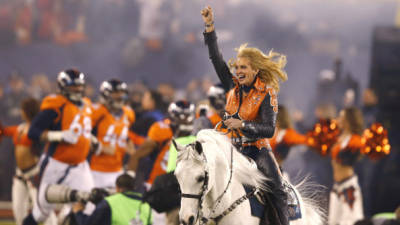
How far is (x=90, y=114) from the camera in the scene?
7.68m

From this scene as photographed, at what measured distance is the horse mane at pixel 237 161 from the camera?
3977mm

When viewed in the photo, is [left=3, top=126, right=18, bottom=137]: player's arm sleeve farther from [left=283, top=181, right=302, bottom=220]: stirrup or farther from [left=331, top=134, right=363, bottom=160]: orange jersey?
[left=283, top=181, right=302, bottom=220]: stirrup

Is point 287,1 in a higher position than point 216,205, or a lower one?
higher

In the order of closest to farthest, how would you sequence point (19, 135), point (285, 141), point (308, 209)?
point (308, 209) → point (19, 135) → point (285, 141)

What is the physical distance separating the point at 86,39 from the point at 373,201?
26.0 ft

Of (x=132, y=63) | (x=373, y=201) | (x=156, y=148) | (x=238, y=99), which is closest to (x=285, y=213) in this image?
(x=238, y=99)

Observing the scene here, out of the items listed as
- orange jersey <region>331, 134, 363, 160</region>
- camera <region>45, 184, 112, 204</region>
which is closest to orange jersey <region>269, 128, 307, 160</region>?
orange jersey <region>331, 134, 363, 160</region>

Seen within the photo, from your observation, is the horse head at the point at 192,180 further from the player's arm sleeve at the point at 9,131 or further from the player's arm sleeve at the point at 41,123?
the player's arm sleeve at the point at 9,131

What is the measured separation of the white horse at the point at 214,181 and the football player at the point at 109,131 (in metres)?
4.23

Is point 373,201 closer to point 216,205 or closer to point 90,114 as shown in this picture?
point 90,114

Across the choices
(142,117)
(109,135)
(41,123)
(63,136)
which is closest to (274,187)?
(63,136)

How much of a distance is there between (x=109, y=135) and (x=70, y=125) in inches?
35.9

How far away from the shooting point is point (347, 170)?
8.83 meters

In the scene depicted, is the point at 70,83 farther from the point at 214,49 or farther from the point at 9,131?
the point at 214,49
